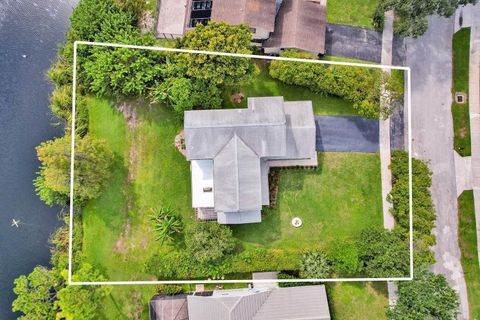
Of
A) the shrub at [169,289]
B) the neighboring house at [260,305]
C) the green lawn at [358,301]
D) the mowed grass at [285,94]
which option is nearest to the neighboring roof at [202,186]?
the mowed grass at [285,94]

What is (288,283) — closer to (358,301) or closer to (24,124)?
(358,301)

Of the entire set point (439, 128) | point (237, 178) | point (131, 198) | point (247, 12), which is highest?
point (247, 12)

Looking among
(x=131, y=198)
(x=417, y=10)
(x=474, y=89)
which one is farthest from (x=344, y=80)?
(x=131, y=198)

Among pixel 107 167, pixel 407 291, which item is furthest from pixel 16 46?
pixel 407 291

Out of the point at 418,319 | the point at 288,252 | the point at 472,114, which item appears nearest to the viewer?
the point at 418,319

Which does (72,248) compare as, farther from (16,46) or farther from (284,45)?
(284,45)

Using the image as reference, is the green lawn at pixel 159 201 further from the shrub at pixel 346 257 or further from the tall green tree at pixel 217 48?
the tall green tree at pixel 217 48

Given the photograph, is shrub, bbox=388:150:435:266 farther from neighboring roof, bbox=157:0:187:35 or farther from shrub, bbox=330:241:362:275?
neighboring roof, bbox=157:0:187:35
